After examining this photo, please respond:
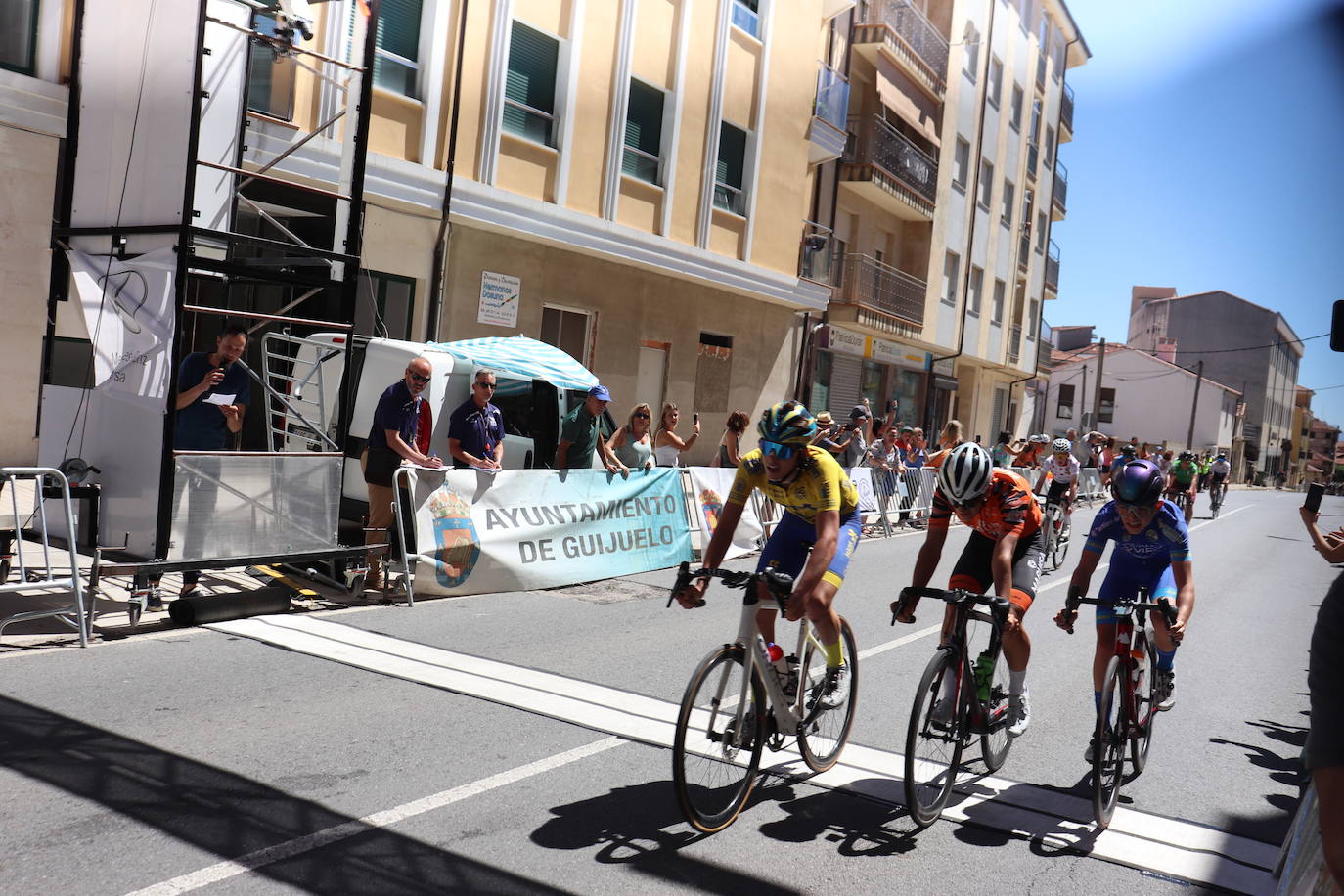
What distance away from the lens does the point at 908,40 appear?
29172 millimetres

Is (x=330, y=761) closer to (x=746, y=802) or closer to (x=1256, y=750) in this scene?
(x=746, y=802)

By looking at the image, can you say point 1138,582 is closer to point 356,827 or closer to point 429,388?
point 356,827

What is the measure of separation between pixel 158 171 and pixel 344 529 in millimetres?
4042

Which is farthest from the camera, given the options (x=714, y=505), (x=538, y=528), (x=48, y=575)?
(x=714, y=505)

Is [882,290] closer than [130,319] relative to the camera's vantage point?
No

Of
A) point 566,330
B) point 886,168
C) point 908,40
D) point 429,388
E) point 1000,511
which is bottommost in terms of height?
point 1000,511

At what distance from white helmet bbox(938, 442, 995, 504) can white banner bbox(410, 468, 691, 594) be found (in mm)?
5345

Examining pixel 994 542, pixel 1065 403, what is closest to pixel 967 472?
pixel 994 542

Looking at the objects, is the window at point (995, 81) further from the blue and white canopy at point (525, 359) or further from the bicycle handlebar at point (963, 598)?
the bicycle handlebar at point (963, 598)

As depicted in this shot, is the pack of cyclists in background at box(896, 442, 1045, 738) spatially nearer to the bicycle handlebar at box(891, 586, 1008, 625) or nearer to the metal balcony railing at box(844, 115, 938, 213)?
the bicycle handlebar at box(891, 586, 1008, 625)

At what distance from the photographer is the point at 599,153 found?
59.2ft

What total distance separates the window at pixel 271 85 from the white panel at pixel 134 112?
14.5 feet

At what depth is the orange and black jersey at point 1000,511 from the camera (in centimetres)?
546

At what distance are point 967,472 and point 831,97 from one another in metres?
20.7
